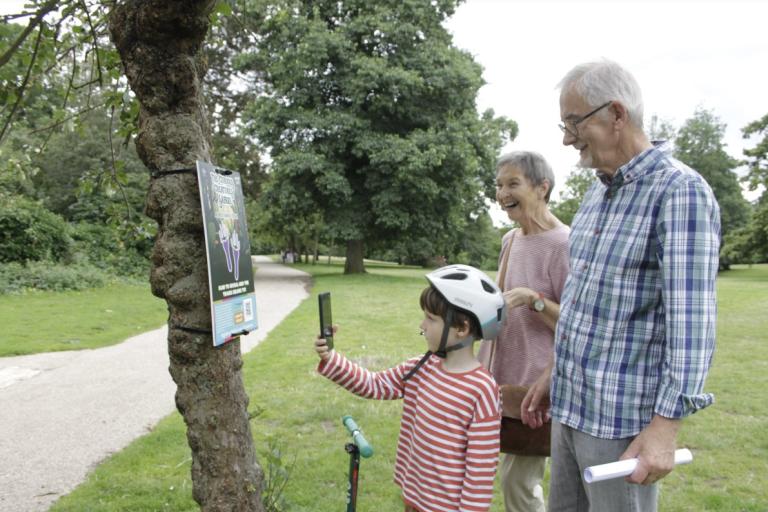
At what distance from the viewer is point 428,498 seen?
2.32m

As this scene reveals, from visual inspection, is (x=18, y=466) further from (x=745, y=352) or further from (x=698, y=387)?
(x=745, y=352)

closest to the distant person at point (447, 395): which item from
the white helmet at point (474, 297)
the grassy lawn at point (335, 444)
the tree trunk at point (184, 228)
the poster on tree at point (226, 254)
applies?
the white helmet at point (474, 297)

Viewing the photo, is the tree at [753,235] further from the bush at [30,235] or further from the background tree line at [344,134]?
the bush at [30,235]

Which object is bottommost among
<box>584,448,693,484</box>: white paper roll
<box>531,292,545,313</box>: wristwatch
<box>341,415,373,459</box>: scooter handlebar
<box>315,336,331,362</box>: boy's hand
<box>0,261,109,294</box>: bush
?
<box>0,261,109,294</box>: bush

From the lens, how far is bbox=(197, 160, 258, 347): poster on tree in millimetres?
2418

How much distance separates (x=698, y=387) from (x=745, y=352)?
9534 millimetres

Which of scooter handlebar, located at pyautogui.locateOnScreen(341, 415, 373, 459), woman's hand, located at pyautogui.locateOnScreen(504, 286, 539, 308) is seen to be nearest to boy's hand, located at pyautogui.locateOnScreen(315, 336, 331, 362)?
scooter handlebar, located at pyautogui.locateOnScreen(341, 415, 373, 459)

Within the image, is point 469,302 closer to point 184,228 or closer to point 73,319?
point 184,228

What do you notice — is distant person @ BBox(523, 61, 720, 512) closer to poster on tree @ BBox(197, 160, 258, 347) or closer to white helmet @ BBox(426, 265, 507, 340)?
white helmet @ BBox(426, 265, 507, 340)

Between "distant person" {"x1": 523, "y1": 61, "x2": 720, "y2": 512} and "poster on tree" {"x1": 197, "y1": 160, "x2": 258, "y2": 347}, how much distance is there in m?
1.38

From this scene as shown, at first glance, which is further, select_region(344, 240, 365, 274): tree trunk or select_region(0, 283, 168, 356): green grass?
select_region(344, 240, 365, 274): tree trunk

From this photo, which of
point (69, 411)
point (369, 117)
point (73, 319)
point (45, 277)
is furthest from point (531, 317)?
point (369, 117)

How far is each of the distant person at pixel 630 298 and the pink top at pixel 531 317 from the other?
58 cm

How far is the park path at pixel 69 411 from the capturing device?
14.8ft
